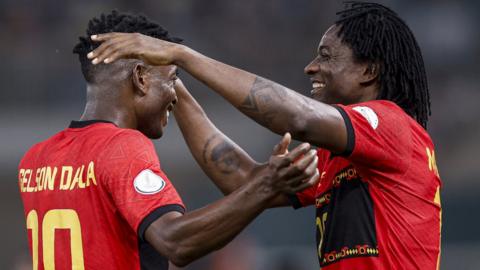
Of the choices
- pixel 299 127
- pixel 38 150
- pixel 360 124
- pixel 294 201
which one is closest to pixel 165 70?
pixel 38 150

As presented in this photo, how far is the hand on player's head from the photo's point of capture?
4500 millimetres

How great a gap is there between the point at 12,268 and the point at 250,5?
5613 mm

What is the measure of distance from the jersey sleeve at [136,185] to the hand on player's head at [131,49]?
0.43 meters

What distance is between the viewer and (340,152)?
4727mm

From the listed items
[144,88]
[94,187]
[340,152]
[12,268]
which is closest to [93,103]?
[144,88]

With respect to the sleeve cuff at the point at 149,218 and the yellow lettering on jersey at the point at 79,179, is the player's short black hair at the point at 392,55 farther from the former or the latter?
the yellow lettering on jersey at the point at 79,179

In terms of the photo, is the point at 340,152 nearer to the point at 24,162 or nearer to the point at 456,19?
the point at 24,162

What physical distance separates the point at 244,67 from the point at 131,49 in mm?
9843

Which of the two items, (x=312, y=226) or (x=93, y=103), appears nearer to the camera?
(x=93, y=103)

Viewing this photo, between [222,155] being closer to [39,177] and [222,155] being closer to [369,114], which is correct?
[369,114]

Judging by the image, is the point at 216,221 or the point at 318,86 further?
the point at 318,86

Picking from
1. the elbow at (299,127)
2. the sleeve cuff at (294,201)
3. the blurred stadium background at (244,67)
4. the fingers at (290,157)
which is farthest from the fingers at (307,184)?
the blurred stadium background at (244,67)

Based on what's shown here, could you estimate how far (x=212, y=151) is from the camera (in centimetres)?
604

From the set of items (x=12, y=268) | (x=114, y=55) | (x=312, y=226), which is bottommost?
(x=12, y=268)
